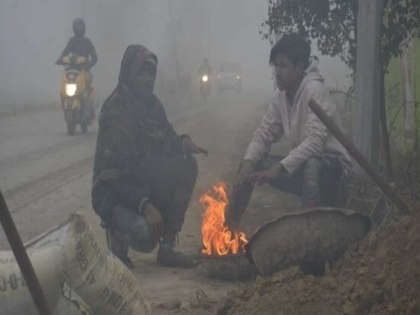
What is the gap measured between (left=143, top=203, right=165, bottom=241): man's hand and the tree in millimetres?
2643

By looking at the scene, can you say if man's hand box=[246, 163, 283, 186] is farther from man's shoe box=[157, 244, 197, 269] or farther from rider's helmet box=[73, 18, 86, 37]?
rider's helmet box=[73, 18, 86, 37]

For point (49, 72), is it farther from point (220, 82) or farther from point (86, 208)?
point (86, 208)

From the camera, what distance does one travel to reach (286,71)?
5941 mm

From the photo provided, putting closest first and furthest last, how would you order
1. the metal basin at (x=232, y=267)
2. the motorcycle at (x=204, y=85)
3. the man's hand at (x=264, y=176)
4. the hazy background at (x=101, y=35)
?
the metal basin at (x=232, y=267) → the man's hand at (x=264, y=176) → the motorcycle at (x=204, y=85) → the hazy background at (x=101, y=35)

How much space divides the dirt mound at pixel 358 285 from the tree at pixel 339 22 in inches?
112

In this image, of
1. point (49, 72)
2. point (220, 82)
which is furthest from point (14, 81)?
point (220, 82)

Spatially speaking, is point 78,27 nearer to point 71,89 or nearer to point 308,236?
point 71,89

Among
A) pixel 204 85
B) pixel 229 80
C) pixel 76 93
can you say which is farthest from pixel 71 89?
pixel 229 80

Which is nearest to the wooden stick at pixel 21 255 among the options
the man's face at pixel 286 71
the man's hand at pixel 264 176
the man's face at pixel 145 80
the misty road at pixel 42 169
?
the man's hand at pixel 264 176

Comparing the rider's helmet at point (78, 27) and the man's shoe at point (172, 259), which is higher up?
the rider's helmet at point (78, 27)

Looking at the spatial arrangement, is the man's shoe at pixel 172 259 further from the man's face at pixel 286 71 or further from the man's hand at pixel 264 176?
the man's face at pixel 286 71

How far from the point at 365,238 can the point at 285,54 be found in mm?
1850

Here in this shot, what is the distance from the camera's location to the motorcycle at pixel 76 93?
1532cm

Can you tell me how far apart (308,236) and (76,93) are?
11.3m
